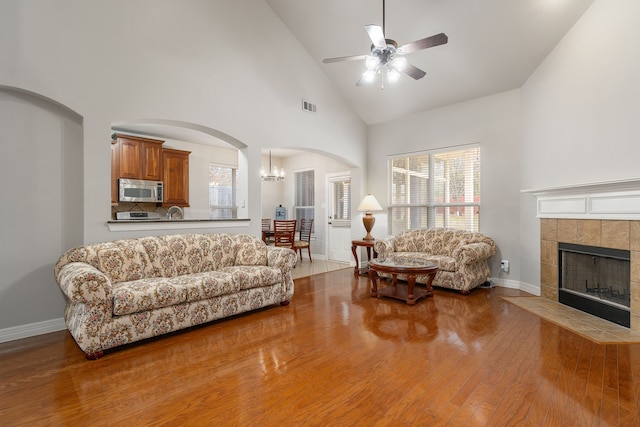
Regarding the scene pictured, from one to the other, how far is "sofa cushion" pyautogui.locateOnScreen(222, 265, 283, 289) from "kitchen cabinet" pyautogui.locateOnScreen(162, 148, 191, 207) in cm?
335

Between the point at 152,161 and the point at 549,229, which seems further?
the point at 152,161

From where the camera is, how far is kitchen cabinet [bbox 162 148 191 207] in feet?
20.6

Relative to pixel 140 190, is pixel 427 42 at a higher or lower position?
higher

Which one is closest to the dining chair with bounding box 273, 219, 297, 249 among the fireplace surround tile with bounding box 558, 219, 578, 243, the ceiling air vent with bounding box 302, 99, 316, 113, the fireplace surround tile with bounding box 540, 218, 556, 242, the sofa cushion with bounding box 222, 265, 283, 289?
the ceiling air vent with bounding box 302, 99, 316, 113

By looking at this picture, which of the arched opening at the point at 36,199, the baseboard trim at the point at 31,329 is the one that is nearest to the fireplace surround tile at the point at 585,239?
the arched opening at the point at 36,199

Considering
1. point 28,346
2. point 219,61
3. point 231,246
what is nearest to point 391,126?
point 219,61

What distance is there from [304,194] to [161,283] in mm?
5644

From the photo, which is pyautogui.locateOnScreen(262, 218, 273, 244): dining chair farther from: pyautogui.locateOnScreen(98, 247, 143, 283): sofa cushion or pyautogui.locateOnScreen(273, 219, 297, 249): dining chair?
pyautogui.locateOnScreen(98, 247, 143, 283): sofa cushion

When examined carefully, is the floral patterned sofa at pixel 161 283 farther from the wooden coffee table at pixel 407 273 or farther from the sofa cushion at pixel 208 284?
the wooden coffee table at pixel 407 273

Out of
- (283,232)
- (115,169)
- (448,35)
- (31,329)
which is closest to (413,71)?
(448,35)

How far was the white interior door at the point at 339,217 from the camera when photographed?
23.9ft

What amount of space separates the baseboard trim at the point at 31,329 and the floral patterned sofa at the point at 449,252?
410 centimetres

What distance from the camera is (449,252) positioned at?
5.02 metres

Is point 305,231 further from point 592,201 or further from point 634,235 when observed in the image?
point 634,235
